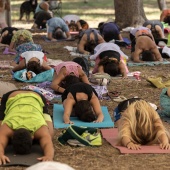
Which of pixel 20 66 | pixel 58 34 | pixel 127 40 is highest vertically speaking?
pixel 20 66

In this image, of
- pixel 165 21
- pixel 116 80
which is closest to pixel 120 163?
pixel 116 80

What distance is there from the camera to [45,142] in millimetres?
5914

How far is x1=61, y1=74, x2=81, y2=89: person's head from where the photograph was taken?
28.5 feet

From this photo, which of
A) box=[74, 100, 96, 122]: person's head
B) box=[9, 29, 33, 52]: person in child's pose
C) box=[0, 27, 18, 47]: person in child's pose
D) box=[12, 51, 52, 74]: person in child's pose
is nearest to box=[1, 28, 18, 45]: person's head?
box=[0, 27, 18, 47]: person in child's pose

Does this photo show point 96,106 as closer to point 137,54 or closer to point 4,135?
point 4,135

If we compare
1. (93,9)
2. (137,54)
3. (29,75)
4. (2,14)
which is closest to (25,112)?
(29,75)

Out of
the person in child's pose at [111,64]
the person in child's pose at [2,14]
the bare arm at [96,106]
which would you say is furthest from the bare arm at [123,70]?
the person in child's pose at [2,14]

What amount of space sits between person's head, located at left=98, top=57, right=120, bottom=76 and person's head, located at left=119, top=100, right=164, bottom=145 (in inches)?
153

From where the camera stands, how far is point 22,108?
6.24 m

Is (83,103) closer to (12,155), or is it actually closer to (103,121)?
(103,121)

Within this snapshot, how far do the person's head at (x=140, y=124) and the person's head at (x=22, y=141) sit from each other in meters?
0.99

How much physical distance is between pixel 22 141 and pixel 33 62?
4.40m

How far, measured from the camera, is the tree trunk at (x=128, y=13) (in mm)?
17375

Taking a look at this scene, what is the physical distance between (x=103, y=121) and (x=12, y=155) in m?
1.73
